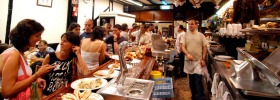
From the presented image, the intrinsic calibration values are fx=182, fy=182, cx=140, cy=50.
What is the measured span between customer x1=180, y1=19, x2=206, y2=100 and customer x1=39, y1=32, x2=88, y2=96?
2111 millimetres

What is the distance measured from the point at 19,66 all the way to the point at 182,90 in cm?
389

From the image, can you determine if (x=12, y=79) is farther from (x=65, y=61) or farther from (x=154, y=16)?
(x=154, y=16)

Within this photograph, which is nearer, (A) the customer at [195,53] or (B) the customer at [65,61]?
(B) the customer at [65,61]

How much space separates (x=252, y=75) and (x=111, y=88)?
5.45 feet

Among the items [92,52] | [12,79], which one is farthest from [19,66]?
[92,52]

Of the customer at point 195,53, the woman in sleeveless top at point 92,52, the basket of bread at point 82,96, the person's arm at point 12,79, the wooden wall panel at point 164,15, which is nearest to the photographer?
the basket of bread at point 82,96

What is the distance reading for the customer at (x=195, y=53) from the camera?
3.44 meters

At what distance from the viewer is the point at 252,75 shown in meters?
→ 2.08

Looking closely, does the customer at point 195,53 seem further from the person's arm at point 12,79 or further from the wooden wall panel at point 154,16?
the wooden wall panel at point 154,16

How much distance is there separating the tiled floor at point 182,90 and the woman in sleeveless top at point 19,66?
3143 mm

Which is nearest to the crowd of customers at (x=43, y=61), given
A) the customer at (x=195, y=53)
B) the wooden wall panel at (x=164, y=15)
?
the customer at (x=195, y=53)

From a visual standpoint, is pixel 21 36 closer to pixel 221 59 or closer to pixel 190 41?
pixel 190 41

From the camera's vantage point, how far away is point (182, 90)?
15.2ft

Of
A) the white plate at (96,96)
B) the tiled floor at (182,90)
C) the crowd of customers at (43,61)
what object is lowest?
the tiled floor at (182,90)
